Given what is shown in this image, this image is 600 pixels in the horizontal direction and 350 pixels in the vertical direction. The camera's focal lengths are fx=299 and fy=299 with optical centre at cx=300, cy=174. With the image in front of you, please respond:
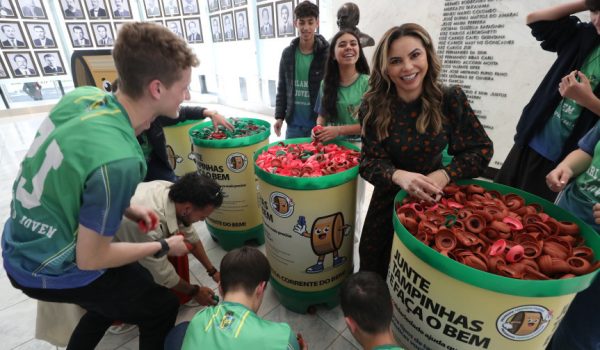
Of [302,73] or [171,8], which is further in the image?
[171,8]

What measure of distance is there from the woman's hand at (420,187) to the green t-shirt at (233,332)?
78cm

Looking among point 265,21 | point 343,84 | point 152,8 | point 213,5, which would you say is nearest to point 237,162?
point 343,84

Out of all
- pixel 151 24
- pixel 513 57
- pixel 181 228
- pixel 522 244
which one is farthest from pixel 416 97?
pixel 513 57

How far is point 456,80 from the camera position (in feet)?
12.5

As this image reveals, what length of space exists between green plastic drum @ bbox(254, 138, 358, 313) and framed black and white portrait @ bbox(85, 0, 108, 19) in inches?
392

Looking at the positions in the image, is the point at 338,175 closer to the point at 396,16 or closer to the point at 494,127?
the point at 494,127

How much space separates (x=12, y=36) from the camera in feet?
25.2

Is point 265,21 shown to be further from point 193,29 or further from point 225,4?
point 193,29

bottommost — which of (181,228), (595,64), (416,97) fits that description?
(181,228)

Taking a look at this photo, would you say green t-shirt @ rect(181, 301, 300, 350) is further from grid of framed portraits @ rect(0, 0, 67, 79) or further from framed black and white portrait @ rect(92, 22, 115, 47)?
framed black and white portrait @ rect(92, 22, 115, 47)

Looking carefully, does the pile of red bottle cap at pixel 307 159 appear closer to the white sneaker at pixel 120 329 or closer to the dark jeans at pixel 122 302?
the dark jeans at pixel 122 302

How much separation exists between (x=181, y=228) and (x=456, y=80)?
146 inches

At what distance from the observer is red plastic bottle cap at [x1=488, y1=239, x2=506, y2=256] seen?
1.03 m

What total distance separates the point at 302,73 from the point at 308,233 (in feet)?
5.76
